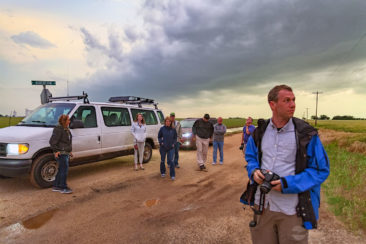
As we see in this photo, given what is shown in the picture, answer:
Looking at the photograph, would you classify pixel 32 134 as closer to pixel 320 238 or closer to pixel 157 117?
pixel 157 117

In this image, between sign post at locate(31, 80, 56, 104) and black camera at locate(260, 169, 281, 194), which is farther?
sign post at locate(31, 80, 56, 104)

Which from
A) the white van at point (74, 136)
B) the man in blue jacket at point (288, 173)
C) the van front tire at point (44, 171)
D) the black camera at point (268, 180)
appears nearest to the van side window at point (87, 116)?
the white van at point (74, 136)

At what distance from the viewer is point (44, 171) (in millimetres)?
5492

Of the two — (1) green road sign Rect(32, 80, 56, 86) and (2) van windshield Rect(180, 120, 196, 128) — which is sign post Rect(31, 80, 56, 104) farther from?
(2) van windshield Rect(180, 120, 196, 128)

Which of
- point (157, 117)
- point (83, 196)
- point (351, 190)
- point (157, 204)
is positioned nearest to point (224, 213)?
point (157, 204)

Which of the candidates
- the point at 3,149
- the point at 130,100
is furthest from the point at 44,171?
the point at 130,100

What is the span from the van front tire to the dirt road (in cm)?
24

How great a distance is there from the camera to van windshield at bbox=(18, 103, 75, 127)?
5938mm

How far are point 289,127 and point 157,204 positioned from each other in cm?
359

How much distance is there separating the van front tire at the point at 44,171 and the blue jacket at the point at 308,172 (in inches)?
222

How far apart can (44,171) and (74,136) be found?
3.72 feet

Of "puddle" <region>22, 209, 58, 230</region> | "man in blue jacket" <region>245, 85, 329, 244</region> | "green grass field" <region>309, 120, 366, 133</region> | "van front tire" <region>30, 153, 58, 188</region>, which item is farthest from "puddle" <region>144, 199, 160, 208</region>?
"green grass field" <region>309, 120, 366, 133</region>

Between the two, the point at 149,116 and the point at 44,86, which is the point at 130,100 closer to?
the point at 149,116

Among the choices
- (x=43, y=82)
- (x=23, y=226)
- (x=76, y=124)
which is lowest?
(x=23, y=226)
